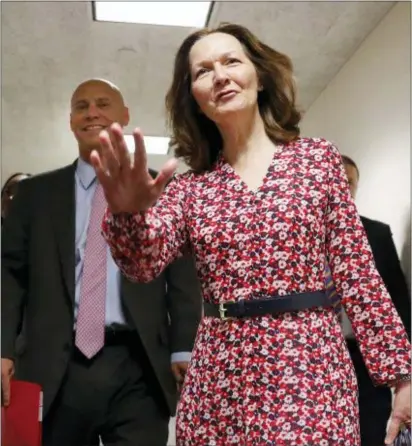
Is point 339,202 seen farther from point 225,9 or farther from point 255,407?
point 225,9

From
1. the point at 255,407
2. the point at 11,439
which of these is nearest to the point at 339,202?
the point at 255,407

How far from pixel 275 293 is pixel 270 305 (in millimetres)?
19

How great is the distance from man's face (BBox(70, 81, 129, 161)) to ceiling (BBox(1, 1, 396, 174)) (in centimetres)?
111

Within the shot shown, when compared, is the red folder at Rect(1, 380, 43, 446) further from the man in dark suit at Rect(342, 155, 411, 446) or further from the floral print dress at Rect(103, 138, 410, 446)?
the man in dark suit at Rect(342, 155, 411, 446)

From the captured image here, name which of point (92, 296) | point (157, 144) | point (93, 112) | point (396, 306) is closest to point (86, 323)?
point (92, 296)

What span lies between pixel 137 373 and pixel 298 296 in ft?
2.17

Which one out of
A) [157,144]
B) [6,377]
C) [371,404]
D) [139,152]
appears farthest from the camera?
[157,144]

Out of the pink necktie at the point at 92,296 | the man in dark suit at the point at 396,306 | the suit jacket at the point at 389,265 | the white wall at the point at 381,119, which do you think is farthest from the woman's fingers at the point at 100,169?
the white wall at the point at 381,119

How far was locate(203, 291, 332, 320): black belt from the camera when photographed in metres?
0.94

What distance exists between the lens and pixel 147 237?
89 cm

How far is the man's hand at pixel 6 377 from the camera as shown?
1.43 metres

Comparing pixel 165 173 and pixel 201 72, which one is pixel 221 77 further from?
pixel 165 173

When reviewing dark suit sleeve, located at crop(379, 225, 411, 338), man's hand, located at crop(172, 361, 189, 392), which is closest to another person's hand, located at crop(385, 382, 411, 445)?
man's hand, located at crop(172, 361, 189, 392)

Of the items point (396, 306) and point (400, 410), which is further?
point (396, 306)
